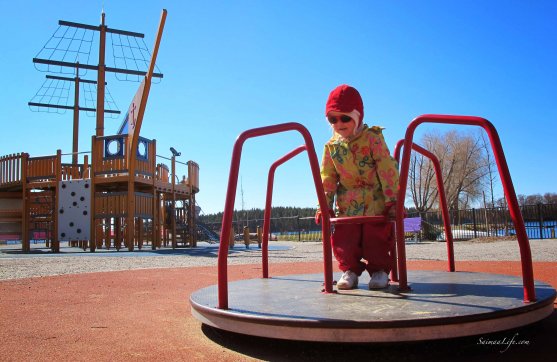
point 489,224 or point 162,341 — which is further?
point 489,224

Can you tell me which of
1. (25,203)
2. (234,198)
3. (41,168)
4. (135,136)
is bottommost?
(234,198)

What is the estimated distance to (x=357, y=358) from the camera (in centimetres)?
221

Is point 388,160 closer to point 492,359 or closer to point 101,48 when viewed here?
point 492,359

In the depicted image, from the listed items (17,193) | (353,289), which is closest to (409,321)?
(353,289)

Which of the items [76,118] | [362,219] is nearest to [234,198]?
[362,219]


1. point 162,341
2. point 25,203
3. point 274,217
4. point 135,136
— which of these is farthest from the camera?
point 274,217

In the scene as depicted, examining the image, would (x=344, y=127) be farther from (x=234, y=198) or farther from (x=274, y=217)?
(x=274, y=217)

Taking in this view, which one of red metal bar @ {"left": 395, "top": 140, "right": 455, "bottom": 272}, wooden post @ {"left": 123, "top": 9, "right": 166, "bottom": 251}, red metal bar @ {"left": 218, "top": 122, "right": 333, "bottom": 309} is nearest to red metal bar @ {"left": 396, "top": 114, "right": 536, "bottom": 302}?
red metal bar @ {"left": 218, "top": 122, "right": 333, "bottom": 309}

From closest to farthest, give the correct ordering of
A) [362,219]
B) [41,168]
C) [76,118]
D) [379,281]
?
[362,219] → [379,281] → [41,168] → [76,118]

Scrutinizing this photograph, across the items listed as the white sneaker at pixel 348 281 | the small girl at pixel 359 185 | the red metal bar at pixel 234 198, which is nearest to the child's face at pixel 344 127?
the small girl at pixel 359 185

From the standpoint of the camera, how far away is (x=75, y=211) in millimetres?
15016

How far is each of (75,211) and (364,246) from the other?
548 inches

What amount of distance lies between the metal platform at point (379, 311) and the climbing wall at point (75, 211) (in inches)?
517

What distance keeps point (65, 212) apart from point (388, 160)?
1431 cm
